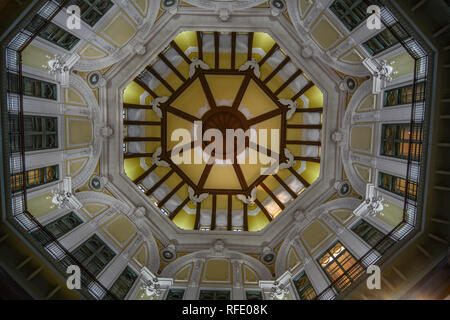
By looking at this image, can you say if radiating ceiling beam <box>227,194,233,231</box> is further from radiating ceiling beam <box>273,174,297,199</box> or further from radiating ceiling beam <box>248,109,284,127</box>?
radiating ceiling beam <box>248,109,284,127</box>

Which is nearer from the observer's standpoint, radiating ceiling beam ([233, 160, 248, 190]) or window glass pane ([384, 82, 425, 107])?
window glass pane ([384, 82, 425, 107])

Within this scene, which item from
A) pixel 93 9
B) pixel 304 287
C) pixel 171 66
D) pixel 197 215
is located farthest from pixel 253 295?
pixel 93 9

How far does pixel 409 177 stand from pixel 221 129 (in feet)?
43.1

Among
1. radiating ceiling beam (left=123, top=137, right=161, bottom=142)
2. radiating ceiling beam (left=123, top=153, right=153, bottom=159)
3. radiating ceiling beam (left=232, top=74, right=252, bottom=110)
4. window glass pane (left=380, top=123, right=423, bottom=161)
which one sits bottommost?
radiating ceiling beam (left=123, top=153, right=153, bottom=159)

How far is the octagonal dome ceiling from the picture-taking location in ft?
62.4

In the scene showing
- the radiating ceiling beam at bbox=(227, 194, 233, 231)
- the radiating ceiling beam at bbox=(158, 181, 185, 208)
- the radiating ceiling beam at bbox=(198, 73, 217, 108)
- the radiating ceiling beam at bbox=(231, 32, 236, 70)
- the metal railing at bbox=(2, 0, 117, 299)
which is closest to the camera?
the metal railing at bbox=(2, 0, 117, 299)

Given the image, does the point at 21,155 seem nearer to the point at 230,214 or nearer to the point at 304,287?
the point at 230,214

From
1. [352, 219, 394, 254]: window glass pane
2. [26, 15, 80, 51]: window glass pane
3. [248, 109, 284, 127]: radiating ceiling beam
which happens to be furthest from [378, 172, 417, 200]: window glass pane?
[26, 15, 80, 51]: window glass pane

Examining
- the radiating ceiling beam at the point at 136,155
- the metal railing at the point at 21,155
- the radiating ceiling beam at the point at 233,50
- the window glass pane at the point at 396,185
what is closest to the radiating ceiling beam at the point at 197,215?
the radiating ceiling beam at the point at 136,155

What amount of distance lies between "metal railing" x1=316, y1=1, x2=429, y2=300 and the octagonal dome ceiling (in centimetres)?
664

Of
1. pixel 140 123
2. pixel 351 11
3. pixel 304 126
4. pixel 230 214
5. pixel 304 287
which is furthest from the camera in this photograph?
pixel 230 214

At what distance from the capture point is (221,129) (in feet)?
72.3

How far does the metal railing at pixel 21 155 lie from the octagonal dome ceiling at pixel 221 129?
6.53m
